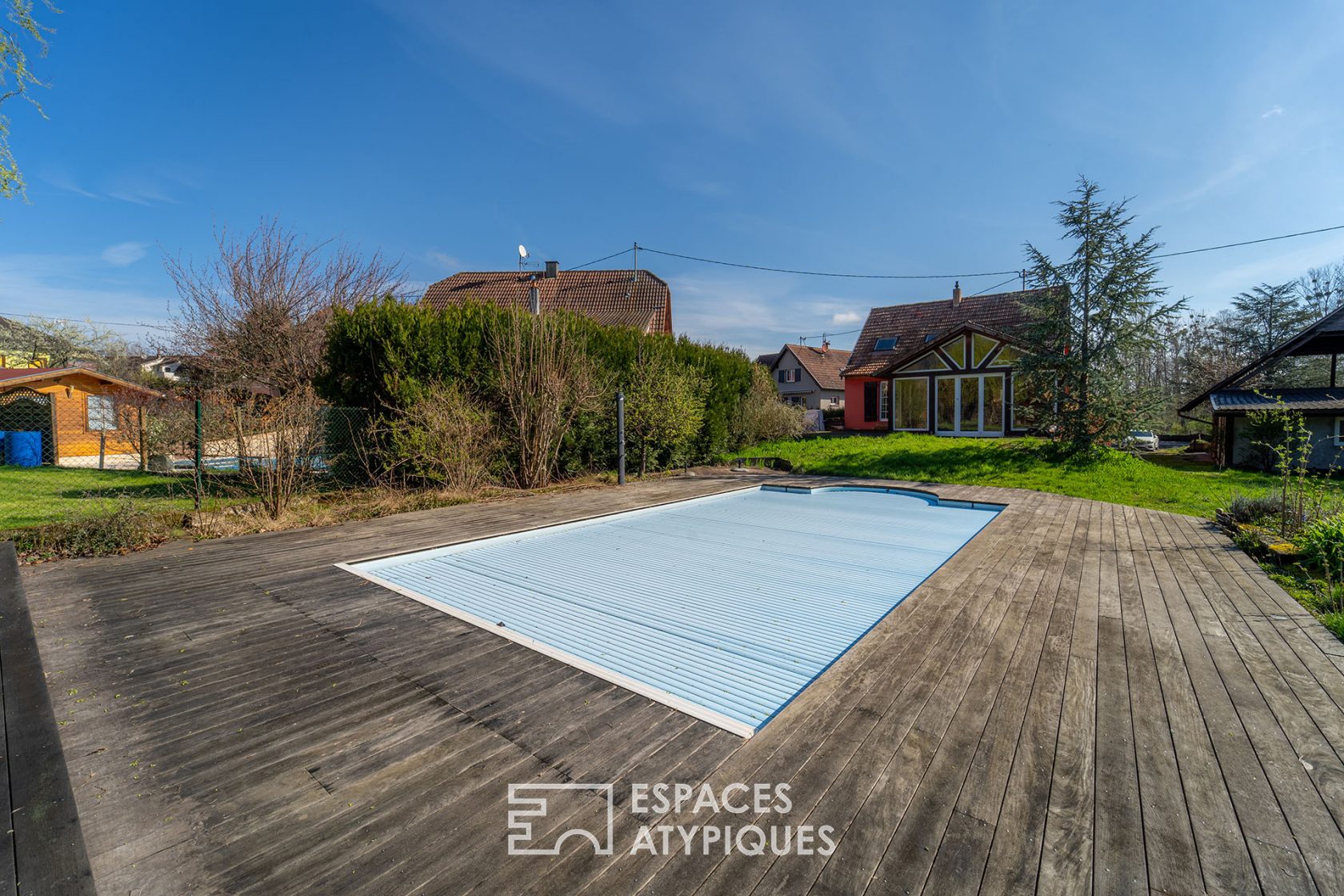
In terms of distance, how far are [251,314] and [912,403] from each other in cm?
1928

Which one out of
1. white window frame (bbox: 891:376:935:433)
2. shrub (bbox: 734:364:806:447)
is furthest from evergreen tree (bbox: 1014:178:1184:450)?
white window frame (bbox: 891:376:935:433)

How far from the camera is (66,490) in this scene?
28.2 ft

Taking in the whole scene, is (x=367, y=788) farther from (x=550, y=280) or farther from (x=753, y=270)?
(x=550, y=280)

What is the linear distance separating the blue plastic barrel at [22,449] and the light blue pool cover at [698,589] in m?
16.2

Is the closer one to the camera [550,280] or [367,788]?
[367,788]

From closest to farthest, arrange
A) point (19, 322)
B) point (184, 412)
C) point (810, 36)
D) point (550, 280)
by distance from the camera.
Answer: point (184, 412) < point (810, 36) < point (550, 280) < point (19, 322)

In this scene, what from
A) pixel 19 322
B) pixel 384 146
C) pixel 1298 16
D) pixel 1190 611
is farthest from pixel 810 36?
pixel 19 322

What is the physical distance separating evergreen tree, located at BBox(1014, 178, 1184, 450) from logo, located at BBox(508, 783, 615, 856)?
12933 millimetres

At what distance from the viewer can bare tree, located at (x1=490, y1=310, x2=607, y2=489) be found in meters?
8.77

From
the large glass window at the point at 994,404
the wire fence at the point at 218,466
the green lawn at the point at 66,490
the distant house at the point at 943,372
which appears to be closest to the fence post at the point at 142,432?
the wire fence at the point at 218,466

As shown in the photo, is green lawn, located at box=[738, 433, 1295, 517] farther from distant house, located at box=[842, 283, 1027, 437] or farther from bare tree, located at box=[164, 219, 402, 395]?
bare tree, located at box=[164, 219, 402, 395]

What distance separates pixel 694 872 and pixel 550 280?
2389 centimetres

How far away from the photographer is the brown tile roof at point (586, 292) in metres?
21.7

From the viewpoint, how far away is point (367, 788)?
1.81 metres
